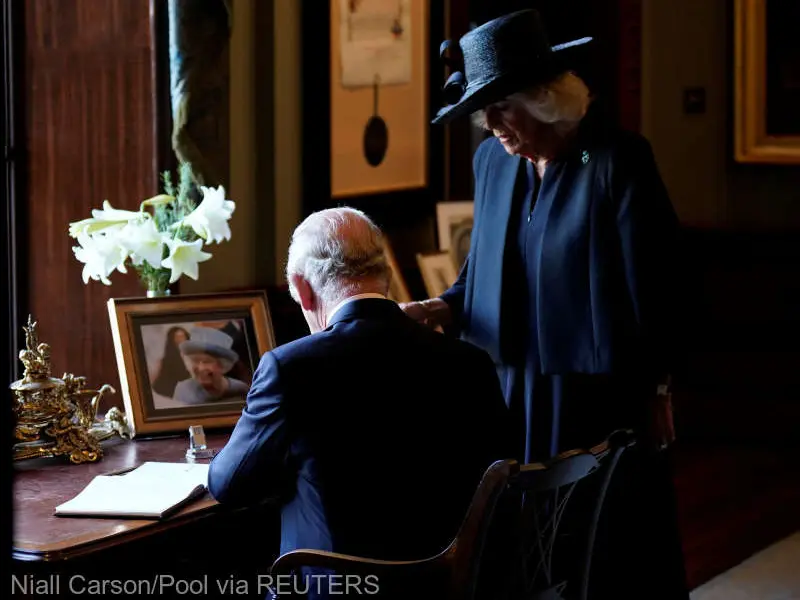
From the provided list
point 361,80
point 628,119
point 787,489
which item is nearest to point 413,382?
point 361,80

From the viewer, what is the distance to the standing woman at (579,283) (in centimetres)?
244

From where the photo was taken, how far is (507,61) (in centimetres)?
252

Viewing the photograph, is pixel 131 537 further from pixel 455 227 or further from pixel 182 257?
pixel 455 227

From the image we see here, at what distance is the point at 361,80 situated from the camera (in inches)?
154

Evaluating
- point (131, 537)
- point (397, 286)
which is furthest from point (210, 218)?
point (397, 286)

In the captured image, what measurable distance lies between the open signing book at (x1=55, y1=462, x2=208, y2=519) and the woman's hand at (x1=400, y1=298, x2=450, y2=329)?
750mm

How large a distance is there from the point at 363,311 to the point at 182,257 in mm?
862

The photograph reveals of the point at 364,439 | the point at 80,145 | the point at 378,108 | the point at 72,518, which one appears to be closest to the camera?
the point at 364,439

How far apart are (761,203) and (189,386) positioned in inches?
155

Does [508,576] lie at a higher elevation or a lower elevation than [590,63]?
lower

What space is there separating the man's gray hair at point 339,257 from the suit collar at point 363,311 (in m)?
0.04

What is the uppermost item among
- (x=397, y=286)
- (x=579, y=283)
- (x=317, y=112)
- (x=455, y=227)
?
(x=317, y=112)

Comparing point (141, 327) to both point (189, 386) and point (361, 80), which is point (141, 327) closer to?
point (189, 386)

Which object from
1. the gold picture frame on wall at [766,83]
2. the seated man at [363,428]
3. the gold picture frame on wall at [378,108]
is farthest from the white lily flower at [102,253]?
the gold picture frame on wall at [766,83]
